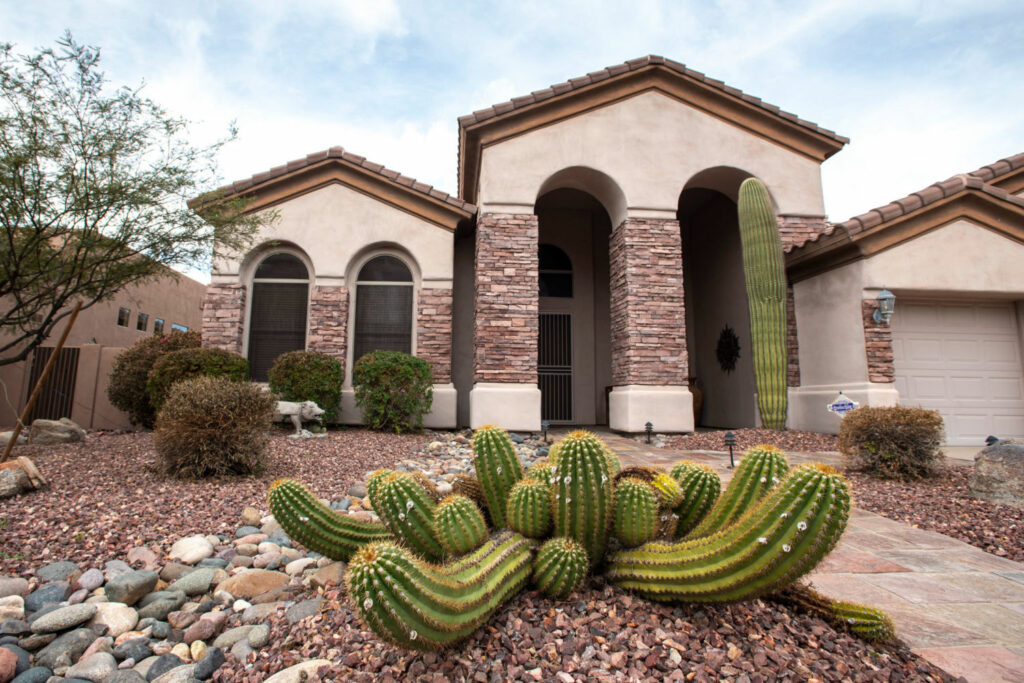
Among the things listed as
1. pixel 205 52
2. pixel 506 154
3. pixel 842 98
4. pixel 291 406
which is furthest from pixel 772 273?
pixel 205 52

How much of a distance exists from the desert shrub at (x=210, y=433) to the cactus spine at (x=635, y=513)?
158 inches

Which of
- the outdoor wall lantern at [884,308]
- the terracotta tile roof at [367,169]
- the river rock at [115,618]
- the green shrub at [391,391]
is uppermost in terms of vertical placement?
the terracotta tile roof at [367,169]

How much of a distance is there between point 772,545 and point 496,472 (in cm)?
121

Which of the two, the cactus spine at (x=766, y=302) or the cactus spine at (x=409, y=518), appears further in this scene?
the cactus spine at (x=766, y=302)

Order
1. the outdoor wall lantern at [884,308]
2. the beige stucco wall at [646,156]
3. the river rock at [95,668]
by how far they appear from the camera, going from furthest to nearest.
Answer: the beige stucco wall at [646,156] < the outdoor wall lantern at [884,308] < the river rock at [95,668]

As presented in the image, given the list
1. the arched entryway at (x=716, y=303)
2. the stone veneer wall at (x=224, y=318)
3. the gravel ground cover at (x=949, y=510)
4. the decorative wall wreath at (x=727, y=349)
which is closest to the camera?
the gravel ground cover at (x=949, y=510)

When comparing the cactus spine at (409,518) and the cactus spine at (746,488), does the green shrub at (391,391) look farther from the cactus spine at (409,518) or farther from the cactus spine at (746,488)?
the cactus spine at (746,488)

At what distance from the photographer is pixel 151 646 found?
227 centimetres

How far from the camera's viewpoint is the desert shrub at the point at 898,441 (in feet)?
16.9

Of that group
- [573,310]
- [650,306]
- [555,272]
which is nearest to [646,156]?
[650,306]

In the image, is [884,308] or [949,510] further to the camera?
[884,308]

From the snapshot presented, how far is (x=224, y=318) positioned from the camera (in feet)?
29.6

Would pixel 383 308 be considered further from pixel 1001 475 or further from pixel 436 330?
pixel 1001 475

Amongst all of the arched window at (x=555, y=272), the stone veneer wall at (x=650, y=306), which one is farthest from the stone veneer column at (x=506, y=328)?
the arched window at (x=555, y=272)
